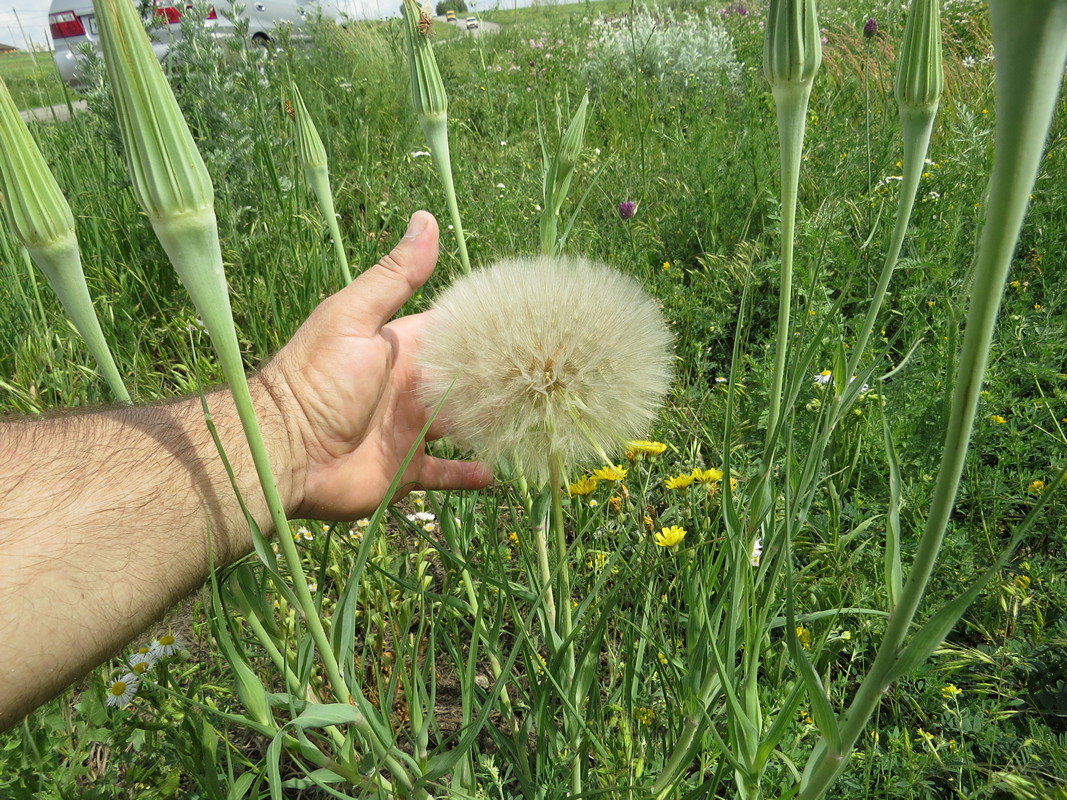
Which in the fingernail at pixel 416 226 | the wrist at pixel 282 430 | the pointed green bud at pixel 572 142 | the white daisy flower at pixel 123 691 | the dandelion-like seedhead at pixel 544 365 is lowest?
the white daisy flower at pixel 123 691

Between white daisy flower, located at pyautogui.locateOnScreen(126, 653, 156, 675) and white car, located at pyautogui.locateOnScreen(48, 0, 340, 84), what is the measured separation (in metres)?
1.04

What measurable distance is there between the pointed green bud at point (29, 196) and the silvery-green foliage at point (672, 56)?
4621 millimetres

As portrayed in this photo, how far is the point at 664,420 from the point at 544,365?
3.07 feet

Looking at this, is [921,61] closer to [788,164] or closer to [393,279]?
[788,164]

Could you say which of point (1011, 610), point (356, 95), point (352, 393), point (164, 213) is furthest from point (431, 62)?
point (356, 95)

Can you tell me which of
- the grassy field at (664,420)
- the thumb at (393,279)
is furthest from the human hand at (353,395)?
the grassy field at (664,420)

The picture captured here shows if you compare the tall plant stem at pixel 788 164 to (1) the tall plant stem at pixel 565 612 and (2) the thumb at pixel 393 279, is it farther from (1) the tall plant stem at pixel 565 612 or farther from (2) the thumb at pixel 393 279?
(2) the thumb at pixel 393 279

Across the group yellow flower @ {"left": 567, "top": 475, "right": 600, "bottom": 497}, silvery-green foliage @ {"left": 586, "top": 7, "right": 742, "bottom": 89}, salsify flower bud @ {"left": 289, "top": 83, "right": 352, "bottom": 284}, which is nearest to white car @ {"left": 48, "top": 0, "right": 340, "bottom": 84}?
salsify flower bud @ {"left": 289, "top": 83, "right": 352, "bottom": 284}

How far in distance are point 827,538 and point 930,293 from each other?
0.92 metres

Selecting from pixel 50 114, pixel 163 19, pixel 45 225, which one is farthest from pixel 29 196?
pixel 50 114

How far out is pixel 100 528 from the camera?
0.98m

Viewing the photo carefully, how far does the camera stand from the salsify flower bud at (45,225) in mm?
779

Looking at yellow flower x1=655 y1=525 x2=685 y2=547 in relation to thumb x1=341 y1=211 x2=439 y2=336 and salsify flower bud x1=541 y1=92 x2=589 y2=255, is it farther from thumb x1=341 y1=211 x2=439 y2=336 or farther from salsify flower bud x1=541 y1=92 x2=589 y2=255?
thumb x1=341 y1=211 x2=439 y2=336

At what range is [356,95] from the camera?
427 centimetres
